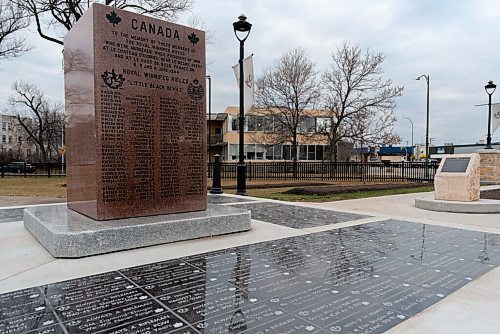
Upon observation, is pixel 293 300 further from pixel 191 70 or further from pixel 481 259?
pixel 191 70

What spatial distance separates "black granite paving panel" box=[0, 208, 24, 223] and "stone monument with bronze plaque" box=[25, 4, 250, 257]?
153 cm

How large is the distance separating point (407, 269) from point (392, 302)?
45.7 inches

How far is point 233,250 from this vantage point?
17.0ft

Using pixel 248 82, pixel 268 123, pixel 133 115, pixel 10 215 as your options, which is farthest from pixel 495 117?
pixel 10 215

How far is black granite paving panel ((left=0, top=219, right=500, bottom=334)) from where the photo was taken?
2.86 m

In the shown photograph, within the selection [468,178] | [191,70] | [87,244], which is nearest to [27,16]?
[191,70]

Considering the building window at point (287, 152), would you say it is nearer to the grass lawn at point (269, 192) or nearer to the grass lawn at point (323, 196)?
the grass lawn at point (269, 192)

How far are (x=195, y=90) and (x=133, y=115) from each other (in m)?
1.29

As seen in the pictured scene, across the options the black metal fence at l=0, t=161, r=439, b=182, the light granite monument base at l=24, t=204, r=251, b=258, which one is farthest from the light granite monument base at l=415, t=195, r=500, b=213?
the black metal fence at l=0, t=161, r=439, b=182

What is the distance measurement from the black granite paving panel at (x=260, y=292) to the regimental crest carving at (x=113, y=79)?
295 centimetres

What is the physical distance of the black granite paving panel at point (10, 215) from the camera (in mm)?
7501

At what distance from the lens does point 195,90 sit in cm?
662

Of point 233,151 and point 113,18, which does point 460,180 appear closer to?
point 113,18

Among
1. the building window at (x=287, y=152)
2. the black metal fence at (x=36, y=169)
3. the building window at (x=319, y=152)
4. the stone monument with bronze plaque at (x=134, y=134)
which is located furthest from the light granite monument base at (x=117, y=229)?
the building window at (x=319, y=152)
